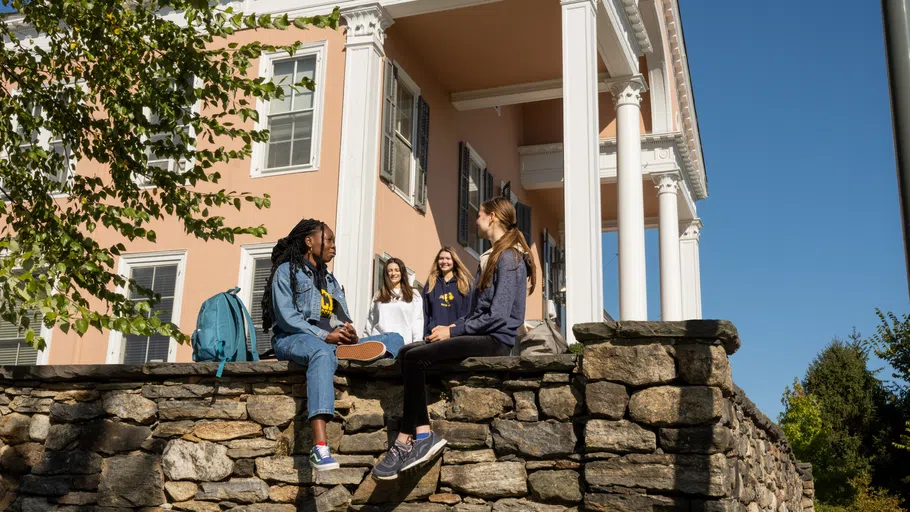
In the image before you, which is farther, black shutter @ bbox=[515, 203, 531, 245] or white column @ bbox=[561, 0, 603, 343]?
black shutter @ bbox=[515, 203, 531, 245]

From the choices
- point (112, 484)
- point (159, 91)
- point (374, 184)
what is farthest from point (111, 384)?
point (374, 184)

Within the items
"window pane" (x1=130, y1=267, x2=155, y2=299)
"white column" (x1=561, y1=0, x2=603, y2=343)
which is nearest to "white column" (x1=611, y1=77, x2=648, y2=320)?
"white column" (x1=561, y1=0, x2=603, y2=343)

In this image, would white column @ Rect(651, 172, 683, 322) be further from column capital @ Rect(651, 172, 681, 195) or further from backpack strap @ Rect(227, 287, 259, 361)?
backpack strap @ Rect(227, 287, 259, 361)

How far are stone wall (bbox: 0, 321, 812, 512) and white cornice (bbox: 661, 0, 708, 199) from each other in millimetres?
12488

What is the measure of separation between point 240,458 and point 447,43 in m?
8.29

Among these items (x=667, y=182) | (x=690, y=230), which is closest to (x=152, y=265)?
(x=667, y=182)

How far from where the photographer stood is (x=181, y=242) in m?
11.9

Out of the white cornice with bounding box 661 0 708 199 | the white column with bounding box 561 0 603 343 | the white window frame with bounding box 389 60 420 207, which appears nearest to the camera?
the white column with bounding box 561 0 603 343

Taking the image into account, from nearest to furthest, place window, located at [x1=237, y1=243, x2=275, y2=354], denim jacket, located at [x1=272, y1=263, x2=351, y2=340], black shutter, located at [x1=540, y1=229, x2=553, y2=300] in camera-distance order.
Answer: denim jacket, located at [x1=272, y1=263, x2=351, y2=340] < window, located at [x1=237, y1=243, x2=275, y2=354] < black shutter, located at [x1=540, y1=229, x2=553, y2=300]

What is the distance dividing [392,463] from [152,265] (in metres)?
7.54

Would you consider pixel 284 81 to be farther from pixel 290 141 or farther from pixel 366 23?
pixel 366 23

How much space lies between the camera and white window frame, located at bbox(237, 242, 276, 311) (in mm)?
11383

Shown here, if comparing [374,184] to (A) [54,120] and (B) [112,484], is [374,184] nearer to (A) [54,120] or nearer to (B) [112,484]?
(A) [54,120]

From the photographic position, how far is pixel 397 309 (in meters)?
7.90
